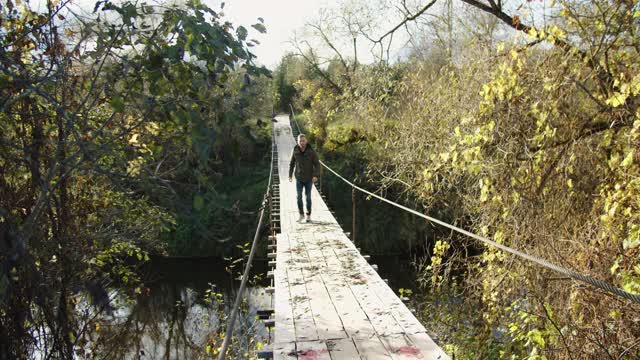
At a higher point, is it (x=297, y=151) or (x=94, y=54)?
(x=94, y=54)

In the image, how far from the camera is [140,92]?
1784mm

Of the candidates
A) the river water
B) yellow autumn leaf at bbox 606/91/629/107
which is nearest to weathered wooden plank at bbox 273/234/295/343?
the river water

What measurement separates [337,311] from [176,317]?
319 inches

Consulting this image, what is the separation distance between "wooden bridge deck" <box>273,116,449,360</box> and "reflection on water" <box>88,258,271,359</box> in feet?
3.48

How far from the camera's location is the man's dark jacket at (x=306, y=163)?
265 inches

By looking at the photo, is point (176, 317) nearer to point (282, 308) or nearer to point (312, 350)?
point (282, 308)

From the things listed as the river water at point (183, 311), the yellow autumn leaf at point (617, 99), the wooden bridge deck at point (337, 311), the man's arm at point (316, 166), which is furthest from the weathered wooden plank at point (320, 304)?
the yellow autumn leaf at point (617, 99)

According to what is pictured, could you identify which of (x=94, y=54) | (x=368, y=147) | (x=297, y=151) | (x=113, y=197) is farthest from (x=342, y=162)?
(x=94, y=54)

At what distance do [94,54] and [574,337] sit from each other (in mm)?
3048

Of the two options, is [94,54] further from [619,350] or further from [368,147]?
[368,147]

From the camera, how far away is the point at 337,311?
11.1 ft

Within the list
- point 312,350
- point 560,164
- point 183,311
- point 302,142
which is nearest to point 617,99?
point 560,164

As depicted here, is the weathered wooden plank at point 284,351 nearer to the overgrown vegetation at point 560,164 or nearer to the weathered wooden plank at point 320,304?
the weathered wooden plank at point 320,304

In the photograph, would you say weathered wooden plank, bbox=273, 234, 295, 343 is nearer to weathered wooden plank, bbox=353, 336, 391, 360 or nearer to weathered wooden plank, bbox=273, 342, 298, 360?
weathered wooden plank, bbox=273, 342, 298, 360
